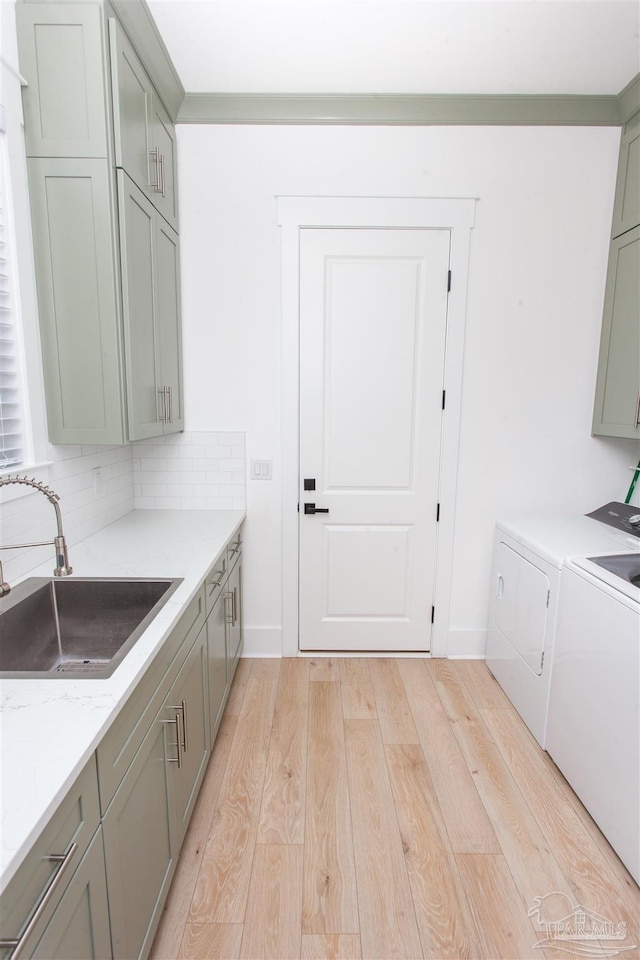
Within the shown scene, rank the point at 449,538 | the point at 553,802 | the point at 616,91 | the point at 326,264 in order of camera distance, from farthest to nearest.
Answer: the point at 449,538 < the point at 326,264 < the point at 616,91 < the point at 553,802

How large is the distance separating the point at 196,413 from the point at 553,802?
2.37 metres

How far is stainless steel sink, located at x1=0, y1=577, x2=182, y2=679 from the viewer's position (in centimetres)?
140

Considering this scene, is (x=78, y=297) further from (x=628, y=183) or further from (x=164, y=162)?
(x=628, y=183)

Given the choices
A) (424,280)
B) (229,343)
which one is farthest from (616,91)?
(229,343)

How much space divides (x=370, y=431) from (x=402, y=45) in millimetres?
1672

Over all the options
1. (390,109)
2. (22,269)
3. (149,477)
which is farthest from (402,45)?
(149,477)

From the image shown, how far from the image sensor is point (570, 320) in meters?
2.47

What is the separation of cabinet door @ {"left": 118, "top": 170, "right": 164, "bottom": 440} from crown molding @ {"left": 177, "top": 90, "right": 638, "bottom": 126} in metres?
0.79

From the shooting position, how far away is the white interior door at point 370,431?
239 centimetres

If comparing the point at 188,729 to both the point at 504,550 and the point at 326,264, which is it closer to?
the point at 504,550

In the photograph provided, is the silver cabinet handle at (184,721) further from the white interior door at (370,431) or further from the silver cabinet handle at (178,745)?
the white interior door at (370,431)

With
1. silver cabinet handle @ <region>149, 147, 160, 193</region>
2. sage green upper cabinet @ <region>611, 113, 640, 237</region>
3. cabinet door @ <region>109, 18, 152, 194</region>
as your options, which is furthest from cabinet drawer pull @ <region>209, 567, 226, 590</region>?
sage green upper cabinet @ <region>611, 113, 640, 237</region>

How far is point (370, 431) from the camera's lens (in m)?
Result: 2.52

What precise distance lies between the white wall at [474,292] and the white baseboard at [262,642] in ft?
0.37
